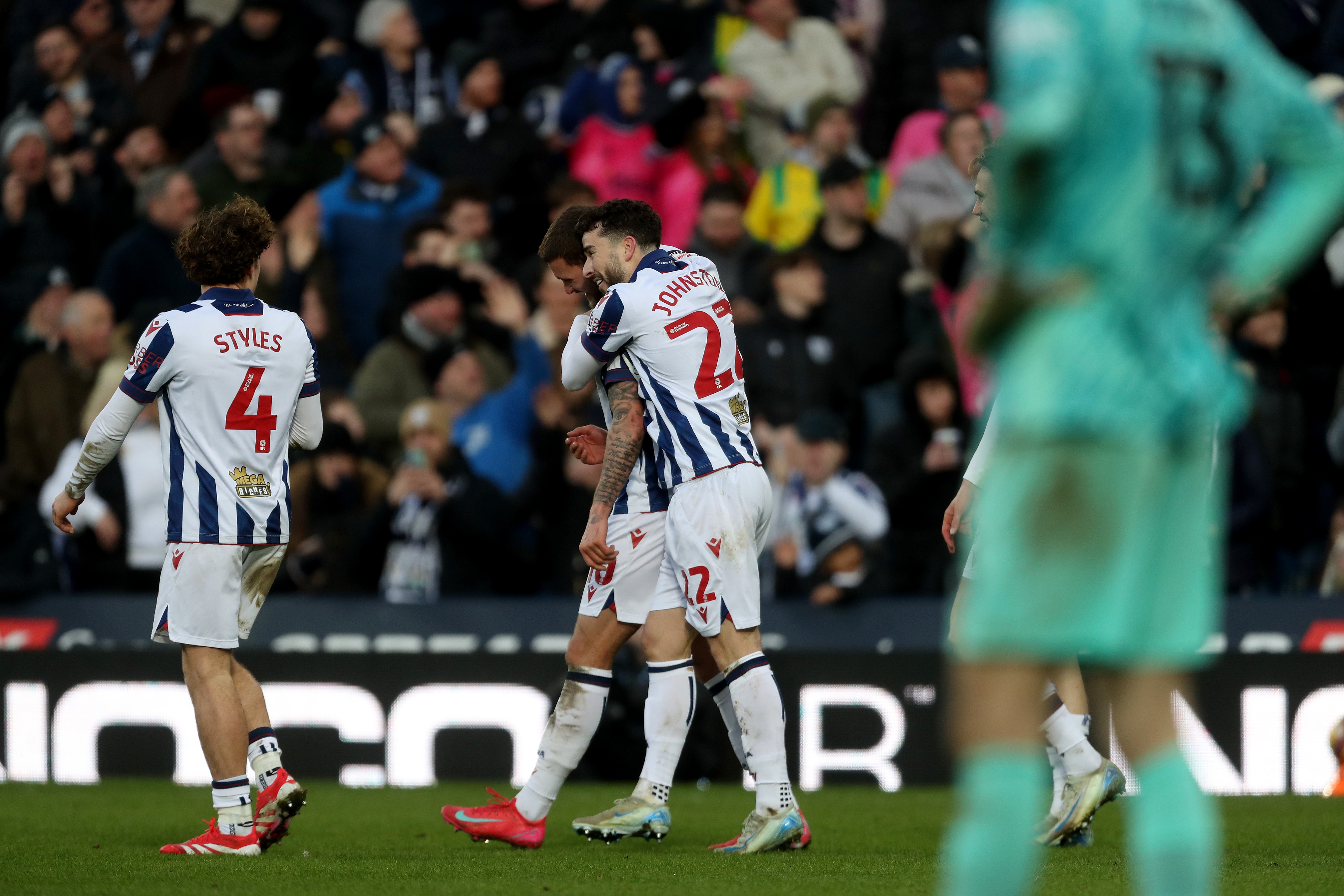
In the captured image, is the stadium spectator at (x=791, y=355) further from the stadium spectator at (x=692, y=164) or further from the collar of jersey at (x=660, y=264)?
the collar of jersey at (x=660, y=264)

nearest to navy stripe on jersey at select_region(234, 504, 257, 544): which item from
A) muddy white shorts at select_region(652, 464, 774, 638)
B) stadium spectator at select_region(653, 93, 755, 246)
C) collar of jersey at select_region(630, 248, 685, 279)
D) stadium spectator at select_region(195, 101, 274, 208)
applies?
muddy white shorts at select_region(652, 464, 774, 638)

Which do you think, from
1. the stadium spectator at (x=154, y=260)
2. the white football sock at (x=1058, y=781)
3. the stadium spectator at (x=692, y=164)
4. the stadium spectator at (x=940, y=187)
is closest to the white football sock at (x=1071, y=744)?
the white football sock at (x=1058, y=781)

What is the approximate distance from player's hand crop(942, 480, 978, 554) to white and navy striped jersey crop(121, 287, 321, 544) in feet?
8.04

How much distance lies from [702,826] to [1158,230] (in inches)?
192

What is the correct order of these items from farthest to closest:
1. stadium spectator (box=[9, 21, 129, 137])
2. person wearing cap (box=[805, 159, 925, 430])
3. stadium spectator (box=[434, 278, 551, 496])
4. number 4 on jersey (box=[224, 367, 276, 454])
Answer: stadium spectator (box=[9, 21, 129, 137]) → person wearing cap (box=[805, 159, 925, 430]) → stadium spectator (box=[434, 278, 551, 496]) → number 4 on jersey (box=[224, 367, 276, 454])

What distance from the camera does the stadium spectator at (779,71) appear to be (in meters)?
12.9

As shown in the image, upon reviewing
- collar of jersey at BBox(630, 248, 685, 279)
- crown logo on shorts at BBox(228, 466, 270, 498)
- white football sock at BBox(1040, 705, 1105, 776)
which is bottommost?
white football sock at BBox(1040, 705, 1105, 776)

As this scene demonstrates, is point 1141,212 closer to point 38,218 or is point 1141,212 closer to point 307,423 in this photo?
point 307,423

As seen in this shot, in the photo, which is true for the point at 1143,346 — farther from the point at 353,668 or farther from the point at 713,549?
the point at 353,668

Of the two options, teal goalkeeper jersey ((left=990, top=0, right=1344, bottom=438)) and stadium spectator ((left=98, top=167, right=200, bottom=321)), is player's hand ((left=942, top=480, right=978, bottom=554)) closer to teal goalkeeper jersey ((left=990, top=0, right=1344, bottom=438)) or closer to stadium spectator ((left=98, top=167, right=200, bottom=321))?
teal goalkeeper jersey ((left=990, top=0, right=1344, bottom=438))

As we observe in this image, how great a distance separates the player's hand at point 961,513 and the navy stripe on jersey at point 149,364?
2.89m

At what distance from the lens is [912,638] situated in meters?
9.89

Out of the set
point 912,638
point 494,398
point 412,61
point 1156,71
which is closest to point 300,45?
point 412,61

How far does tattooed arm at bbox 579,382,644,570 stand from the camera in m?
6.38
